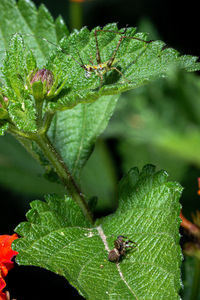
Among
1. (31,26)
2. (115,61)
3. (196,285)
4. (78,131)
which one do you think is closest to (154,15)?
(31,26)

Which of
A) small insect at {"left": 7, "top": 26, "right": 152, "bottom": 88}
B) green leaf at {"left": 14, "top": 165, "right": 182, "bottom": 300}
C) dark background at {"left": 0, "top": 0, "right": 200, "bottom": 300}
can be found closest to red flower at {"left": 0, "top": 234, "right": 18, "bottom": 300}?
green leaf at {"left": 14, "top": 165, "right": 182, "bottom": 300}

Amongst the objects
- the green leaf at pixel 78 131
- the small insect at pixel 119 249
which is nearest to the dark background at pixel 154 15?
the green leaf at pixel 78 131

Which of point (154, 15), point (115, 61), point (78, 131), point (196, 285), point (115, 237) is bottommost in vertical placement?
point (196, 285)

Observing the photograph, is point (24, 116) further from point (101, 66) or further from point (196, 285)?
point (196, 285)

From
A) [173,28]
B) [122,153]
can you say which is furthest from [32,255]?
[173,28]

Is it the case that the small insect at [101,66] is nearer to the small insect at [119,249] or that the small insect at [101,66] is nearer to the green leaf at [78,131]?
the green leaf at [78,131]

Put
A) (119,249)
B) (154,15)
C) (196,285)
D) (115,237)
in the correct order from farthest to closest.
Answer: (154,15), (196,285), (115,237), (119,249)

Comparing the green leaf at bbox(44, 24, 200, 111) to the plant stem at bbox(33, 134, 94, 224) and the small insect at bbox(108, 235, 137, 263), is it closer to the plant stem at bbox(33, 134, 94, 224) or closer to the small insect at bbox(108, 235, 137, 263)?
the plant stem at bbox(33, 134, 94, 224)
